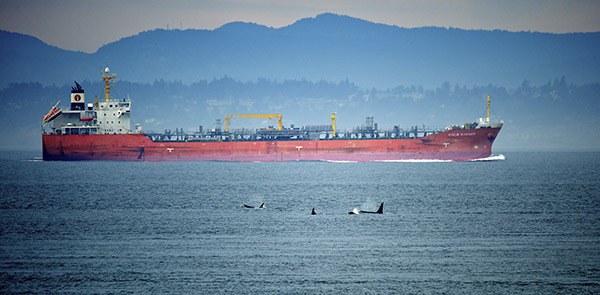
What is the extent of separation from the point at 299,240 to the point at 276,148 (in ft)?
192

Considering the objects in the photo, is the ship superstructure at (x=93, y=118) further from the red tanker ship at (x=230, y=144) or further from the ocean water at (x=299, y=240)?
the ocean water at (x=299, y=240)

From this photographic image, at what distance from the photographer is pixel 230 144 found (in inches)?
3893

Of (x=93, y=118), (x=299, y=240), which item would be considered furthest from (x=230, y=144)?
(x=299, y=240)

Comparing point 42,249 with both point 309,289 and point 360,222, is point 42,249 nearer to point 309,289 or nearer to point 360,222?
point 309,289

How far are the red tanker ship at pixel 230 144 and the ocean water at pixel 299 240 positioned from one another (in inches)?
971

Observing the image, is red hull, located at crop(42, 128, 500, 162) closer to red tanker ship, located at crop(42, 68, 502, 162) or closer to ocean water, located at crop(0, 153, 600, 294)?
red tanker ship, located at crop(42, 68, 502, 162)

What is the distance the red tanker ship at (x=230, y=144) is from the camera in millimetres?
94062

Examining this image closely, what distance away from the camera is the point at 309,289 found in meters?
30.1

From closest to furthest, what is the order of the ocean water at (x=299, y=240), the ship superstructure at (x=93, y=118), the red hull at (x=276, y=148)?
the ocean water at (x=299, y=240) < the red hull at (x=276, y=148) < the ship superstructure at (x=93, y=118)

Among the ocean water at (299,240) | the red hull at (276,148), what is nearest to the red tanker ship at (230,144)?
the red hull at (276,148)

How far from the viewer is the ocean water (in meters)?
31.3

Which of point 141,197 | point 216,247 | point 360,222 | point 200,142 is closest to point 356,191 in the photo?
point 141,197

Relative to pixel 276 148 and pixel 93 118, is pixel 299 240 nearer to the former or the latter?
pixel 276 148

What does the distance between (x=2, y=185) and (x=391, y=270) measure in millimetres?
50026
